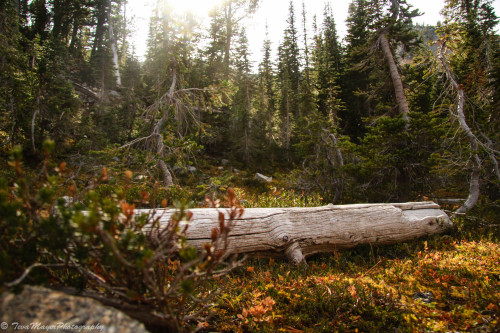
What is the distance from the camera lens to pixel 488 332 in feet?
7.66

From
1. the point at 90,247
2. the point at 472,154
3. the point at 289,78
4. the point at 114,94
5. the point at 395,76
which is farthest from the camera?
the point at 289,78

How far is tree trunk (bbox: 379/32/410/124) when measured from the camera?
1105 cm

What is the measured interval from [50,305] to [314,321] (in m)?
2.69

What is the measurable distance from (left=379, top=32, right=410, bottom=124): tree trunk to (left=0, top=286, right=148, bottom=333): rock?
500 inches

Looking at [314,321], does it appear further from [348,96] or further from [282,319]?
[348,96]

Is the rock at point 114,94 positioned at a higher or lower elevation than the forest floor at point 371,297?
higher

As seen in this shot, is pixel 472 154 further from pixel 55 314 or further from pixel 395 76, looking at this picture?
pixel 55 314

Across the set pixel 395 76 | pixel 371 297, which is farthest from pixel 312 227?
pixel 395 76

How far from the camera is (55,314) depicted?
1.40 m

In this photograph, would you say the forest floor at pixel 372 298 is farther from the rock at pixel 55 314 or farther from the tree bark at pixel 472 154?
the tree bark at pixel 472 154

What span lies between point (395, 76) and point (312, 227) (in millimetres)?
10444

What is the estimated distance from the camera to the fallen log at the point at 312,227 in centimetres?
436

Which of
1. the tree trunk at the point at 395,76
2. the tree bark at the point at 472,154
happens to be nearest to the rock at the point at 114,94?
the tree trunk at the point at 395,76

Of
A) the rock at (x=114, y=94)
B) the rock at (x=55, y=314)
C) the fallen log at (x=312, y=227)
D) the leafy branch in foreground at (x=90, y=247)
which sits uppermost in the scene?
the rock at (x=114, y=94)
